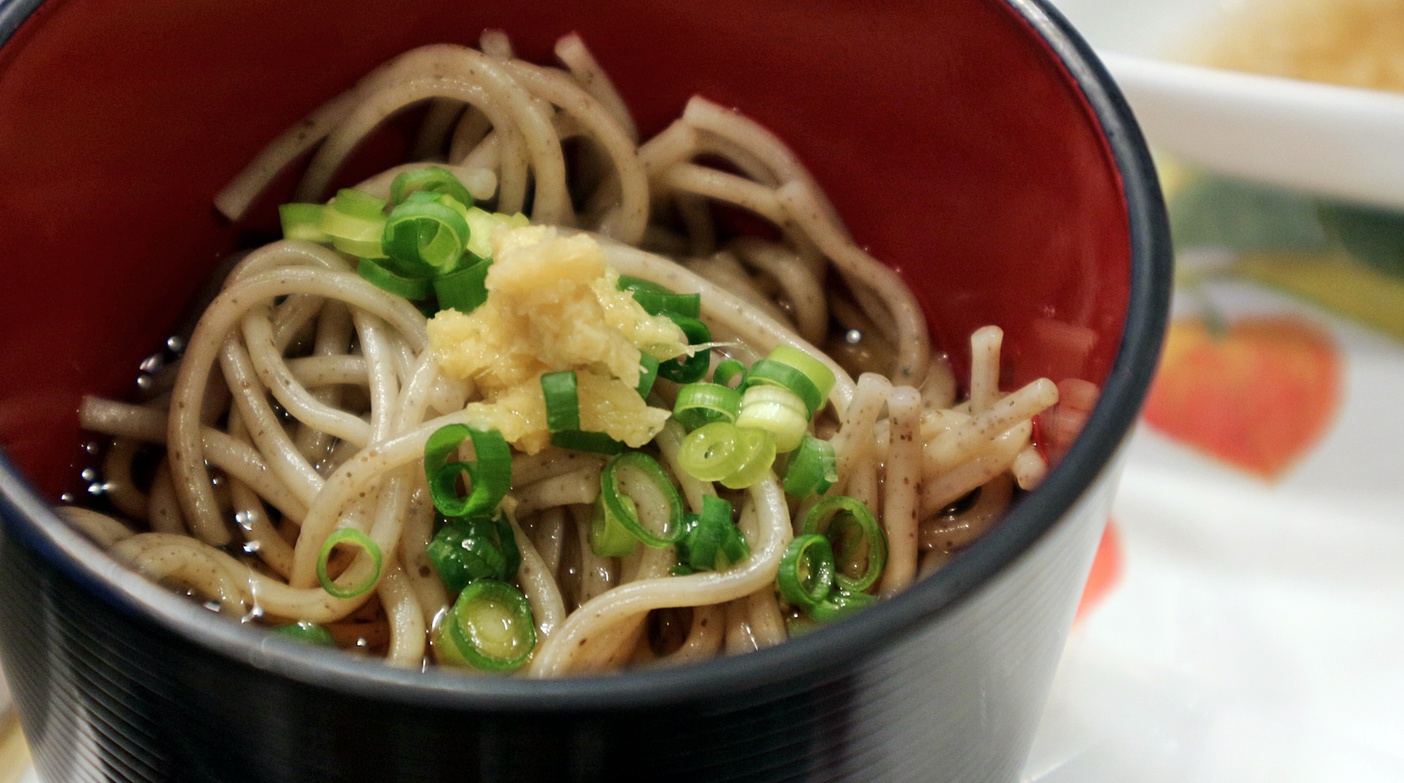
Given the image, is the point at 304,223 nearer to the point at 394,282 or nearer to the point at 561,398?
the point at 394,282

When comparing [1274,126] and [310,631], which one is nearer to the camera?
[310,631]

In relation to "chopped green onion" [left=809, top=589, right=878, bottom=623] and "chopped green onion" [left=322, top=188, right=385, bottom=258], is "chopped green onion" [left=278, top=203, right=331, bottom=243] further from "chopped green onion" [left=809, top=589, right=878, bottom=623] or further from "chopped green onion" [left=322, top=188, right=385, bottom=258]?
"chopped green onion" [left=809, top=589, right=878, bottom=623]

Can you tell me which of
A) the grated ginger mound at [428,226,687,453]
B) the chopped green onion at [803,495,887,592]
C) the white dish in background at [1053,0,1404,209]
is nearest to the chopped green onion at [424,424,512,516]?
the grated ginger mound at [428,226,687,453]

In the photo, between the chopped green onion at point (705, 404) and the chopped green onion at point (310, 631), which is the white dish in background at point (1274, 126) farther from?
the chopped green onion at point (310, 631)

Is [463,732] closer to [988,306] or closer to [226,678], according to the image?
[226,678]

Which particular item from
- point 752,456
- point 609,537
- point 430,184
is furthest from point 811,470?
point 430,184

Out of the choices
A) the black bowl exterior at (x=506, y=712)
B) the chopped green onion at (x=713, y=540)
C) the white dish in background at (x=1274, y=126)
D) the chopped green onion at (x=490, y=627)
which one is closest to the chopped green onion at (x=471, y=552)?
the chopped green onion at (x=490, y=627)
